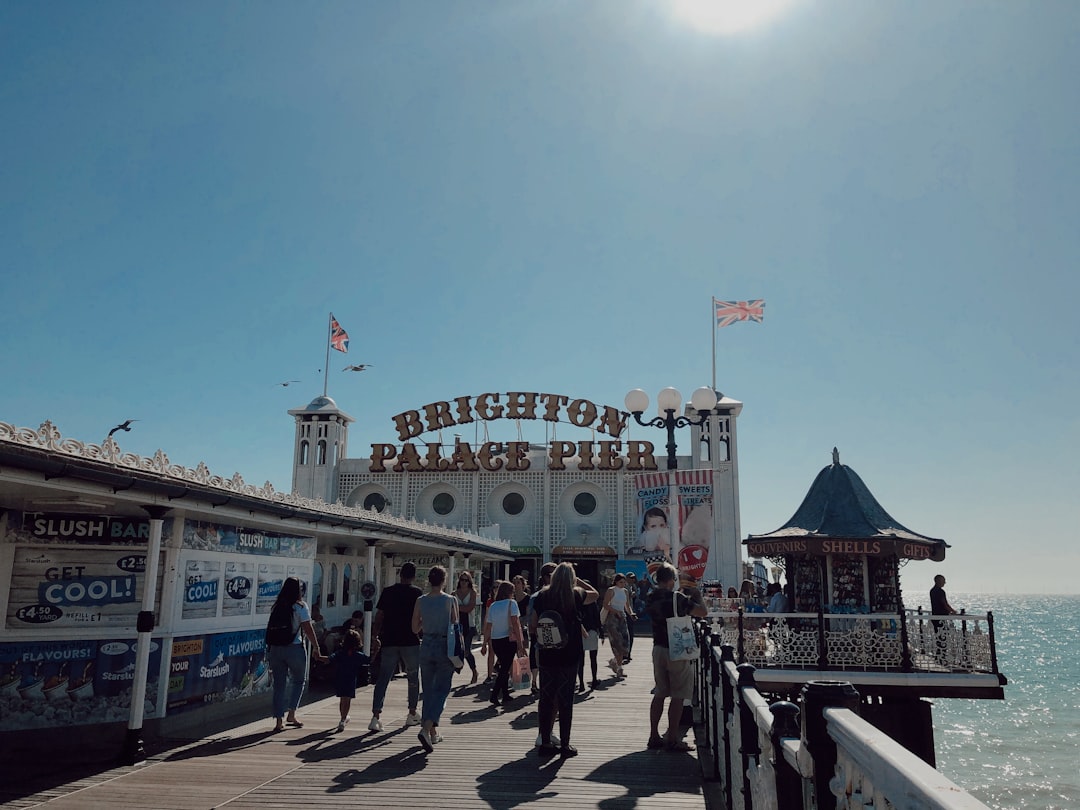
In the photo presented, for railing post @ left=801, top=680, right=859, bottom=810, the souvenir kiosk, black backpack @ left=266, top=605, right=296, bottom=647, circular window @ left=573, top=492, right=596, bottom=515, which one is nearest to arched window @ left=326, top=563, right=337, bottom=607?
Answer: the souvenir kiosk

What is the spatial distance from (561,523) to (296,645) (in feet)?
73.9

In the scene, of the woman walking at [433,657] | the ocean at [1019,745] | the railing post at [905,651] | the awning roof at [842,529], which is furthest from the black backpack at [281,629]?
the awning roof at [842,529]

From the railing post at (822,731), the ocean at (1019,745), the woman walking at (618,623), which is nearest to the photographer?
the railing post at (822,731)

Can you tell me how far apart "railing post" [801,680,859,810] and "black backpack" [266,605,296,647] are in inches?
260

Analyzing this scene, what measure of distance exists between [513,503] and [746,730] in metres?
27.3

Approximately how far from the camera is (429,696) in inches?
280

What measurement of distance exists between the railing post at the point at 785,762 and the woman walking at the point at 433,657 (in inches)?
184

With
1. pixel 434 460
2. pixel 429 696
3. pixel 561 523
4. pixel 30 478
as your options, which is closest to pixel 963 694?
pixel 429 696

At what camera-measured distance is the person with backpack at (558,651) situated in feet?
21.6

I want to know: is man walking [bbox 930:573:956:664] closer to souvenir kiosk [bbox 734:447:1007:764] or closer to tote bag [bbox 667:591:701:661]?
souvenir kiosk [bbox 734:447:1007:764]

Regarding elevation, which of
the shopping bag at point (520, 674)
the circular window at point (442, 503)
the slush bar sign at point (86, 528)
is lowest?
the shopping bag at point (520, 674)

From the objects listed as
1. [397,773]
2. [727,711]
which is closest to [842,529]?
[727,711]

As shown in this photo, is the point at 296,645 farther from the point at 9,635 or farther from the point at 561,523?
Result: the point at 561,523

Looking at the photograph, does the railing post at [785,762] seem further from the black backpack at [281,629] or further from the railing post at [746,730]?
the black backpack at [281,629]
